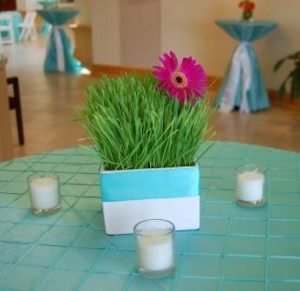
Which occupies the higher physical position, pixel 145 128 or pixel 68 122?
pixel 145 128

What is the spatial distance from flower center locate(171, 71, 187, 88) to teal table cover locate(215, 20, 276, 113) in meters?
3.75

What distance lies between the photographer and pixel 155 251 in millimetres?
923

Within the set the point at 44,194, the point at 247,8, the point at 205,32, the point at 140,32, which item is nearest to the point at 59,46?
the point at 140,32

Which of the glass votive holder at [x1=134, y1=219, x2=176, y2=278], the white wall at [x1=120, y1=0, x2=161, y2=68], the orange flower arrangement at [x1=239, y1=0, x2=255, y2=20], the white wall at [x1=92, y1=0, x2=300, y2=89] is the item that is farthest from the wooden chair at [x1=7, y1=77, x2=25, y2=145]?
the glass votive holder at [x1=134, y1=219, x2=176, y2=278]

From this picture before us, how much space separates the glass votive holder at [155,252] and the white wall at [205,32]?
14.2 ft

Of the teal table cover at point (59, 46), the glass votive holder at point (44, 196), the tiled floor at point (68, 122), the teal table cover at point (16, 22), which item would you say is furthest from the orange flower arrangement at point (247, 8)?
the teal table cover at point (16, 22)

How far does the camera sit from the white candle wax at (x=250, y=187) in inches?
48.1

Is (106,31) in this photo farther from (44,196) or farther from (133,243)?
(133,243)

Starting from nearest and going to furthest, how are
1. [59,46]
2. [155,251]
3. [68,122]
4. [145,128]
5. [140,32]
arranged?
[155,251]
[145,128]
[68,122]
[140,32]
[59,46]

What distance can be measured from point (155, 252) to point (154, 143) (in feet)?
0.75

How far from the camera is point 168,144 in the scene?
1.05 meters

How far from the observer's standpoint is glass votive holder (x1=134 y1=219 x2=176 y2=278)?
3.04ft

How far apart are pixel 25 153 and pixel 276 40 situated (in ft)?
8.84

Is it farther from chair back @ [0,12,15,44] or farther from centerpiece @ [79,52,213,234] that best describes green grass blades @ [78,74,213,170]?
chair back @ [0,12,15,44]
